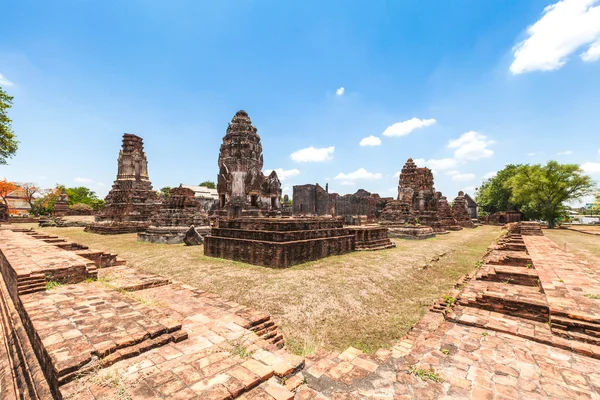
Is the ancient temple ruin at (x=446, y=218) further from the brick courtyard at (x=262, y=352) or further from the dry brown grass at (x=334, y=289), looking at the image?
the brick courtyard at (x=262, y=352)

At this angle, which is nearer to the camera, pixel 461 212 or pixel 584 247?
pixel 584 247

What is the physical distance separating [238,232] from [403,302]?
5937 millimetres

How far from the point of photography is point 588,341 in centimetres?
310

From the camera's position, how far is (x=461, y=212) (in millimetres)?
32844

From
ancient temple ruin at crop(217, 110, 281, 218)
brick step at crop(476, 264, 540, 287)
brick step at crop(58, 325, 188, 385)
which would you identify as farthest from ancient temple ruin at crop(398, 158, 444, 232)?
brick step at crop(58, 325, 188, 385)

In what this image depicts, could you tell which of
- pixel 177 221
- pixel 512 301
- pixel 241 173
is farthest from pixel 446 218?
pixel 512 301

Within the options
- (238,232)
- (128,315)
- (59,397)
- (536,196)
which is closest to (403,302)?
(128,315)

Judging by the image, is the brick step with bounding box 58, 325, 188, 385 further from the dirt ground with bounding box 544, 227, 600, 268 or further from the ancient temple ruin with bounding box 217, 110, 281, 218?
the ancient temple ruin with bounding box 217, 110, 281, 218

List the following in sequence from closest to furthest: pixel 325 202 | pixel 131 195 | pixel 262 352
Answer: pixel 262 352 → pixel 131 195 → pixel 325 202

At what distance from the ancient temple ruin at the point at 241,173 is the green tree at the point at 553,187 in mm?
29543

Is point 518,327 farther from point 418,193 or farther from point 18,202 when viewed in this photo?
point 18,202

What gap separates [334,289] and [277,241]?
2.85 meters

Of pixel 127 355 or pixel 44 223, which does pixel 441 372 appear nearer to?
pixel 127 355

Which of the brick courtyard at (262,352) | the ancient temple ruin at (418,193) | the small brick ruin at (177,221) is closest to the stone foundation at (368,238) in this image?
the brick courtyard at (262,352)
